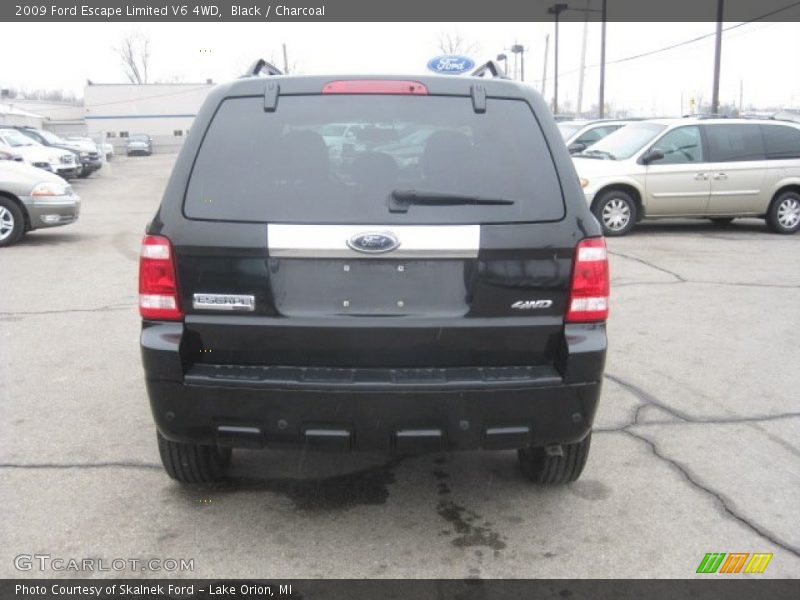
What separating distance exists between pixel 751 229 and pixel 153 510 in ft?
42.8

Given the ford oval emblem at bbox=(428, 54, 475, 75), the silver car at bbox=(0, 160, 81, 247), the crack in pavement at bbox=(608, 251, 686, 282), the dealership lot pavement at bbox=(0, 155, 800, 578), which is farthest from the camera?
the silver car at bbox=(0, 160, 81, 247)

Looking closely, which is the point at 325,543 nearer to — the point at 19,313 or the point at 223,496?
the point at 223,496

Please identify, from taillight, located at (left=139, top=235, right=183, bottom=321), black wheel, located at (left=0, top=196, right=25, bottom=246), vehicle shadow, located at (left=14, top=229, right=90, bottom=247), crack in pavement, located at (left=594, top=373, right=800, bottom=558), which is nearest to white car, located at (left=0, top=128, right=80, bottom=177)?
vehicle shadow, located at (left=14, top=229, right=90, bottom=247)

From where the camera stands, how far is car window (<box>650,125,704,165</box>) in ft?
40.8

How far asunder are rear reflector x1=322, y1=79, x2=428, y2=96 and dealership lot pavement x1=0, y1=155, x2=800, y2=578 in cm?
191

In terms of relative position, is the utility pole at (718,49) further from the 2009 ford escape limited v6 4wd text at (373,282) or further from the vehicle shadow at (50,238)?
the 2009 ford escape limited v6 4wd text at (373,282)

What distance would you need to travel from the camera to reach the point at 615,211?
12555 millimetres

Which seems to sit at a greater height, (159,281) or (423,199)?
(423,199)

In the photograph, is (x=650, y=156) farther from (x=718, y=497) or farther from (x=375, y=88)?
(x=375, y=88)

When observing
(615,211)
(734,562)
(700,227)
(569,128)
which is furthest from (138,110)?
(734,562)

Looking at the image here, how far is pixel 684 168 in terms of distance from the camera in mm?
12367

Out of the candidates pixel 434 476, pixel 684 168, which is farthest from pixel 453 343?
pixel 684 168

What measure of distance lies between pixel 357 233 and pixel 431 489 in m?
1.53

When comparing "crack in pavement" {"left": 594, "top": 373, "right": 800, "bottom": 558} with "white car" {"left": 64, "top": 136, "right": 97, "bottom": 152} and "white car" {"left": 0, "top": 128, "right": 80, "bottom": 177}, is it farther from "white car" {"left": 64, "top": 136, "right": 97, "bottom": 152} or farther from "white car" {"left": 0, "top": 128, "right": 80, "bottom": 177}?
"white car" {"left": 64, "top": 136, "right": 97, "bottom": 152}
